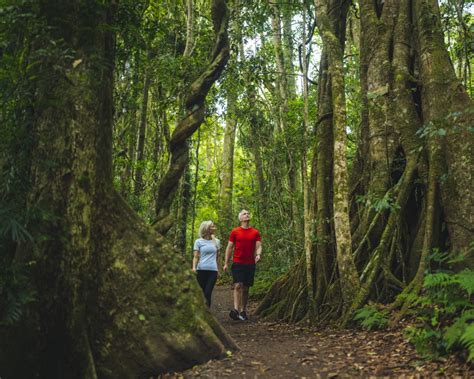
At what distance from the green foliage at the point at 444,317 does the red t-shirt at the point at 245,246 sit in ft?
11.1

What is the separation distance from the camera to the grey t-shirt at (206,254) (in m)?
7.88

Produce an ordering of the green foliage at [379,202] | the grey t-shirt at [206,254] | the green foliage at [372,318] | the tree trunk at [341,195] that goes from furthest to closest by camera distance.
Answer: the grey t-shirt at [206,254] → the tree trunk at [341,195] → the green foliage at [379,202] → the green foliage at [372,318]

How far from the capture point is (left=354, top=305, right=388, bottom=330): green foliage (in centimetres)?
578

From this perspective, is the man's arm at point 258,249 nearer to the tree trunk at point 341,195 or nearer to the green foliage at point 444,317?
the tree trunk at point 341,195

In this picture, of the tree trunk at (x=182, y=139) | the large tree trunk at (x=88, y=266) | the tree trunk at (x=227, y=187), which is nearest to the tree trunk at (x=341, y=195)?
the tree trunk at (x=182, y=139)

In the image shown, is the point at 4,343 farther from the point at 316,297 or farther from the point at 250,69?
the point at 250,69

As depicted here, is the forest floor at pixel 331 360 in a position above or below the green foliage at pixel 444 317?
below

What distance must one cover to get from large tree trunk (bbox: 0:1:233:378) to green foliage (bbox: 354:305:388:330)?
1.91 meters

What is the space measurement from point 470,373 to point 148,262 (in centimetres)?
319

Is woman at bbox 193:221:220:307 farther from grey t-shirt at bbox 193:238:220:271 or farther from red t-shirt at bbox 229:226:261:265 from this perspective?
red t-shirt at bbox 229:226:261:265

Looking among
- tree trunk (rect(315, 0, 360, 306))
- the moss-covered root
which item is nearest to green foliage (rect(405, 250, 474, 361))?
tree trunk (rect(315, 0, 360, 306))

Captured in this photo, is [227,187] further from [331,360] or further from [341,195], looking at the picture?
[331,360]

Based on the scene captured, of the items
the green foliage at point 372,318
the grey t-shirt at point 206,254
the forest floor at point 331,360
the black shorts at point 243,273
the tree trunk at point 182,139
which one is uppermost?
the tree trunk at point 182,139

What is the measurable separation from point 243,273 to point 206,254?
850mm
